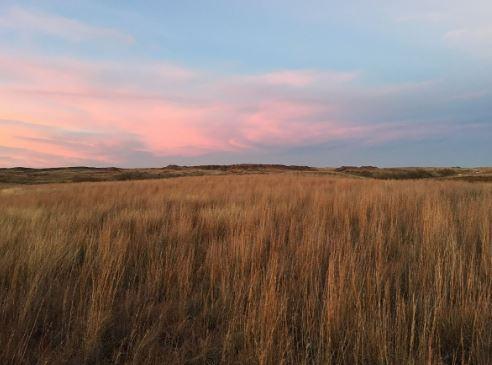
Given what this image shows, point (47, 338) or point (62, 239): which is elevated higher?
point (62, 239)

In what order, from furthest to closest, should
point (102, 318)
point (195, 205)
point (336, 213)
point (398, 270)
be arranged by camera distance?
point (195, 205) → point (336, 213) → point (398, 270) → point (102, 318)

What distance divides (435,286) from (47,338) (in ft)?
10.4

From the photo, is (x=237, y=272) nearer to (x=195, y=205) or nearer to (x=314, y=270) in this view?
(x=314, y=270)

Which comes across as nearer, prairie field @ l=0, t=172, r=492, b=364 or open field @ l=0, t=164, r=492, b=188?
prairie field @ l=0, t=172, r=492, b=364

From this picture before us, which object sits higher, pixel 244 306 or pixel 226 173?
pixel 226 173

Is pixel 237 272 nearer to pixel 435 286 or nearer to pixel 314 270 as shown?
pixel 314 270

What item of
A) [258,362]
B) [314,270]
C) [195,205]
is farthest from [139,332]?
[195,205]

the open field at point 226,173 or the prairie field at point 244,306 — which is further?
the open field at point 226,173

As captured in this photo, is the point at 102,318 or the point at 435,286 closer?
the point at 102,318

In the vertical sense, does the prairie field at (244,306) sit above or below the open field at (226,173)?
below

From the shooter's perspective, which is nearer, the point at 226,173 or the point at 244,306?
the point at 244,306

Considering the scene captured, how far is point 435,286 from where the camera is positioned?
2.96m

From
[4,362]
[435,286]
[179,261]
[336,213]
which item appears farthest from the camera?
[336,213]

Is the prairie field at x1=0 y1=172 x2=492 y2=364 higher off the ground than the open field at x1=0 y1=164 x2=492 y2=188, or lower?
lower
